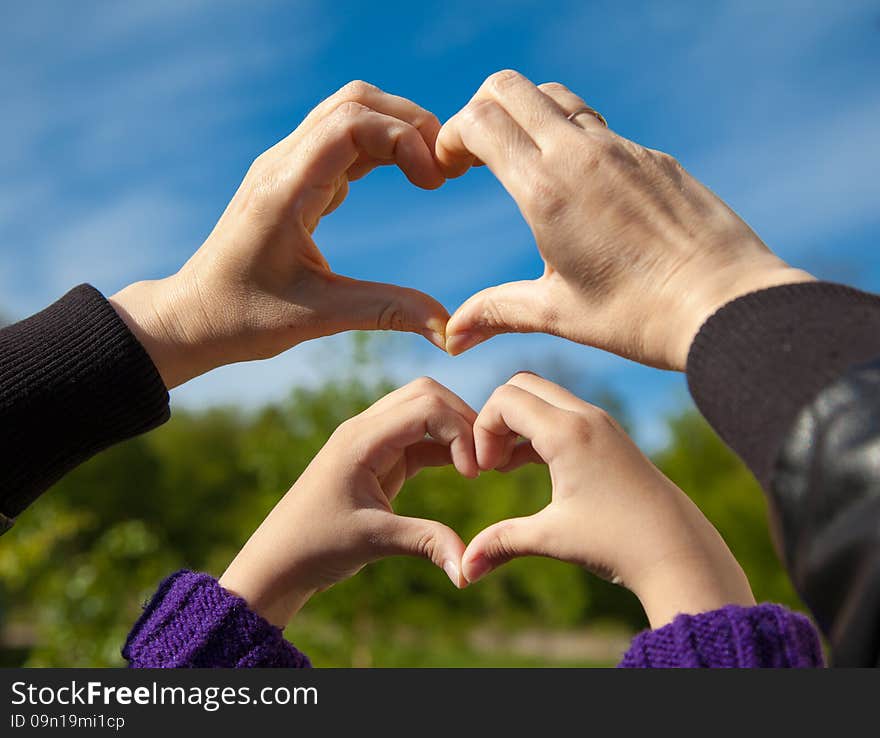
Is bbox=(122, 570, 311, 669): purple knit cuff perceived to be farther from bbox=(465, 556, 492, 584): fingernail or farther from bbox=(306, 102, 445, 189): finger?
bbox=(306, 102, 445, 189): finger

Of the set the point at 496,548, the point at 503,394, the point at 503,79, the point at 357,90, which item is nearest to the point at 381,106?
the point at 357,90

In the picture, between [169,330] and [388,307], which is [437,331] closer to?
[388,307]

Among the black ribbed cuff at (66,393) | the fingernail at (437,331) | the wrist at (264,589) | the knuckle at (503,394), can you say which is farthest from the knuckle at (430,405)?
the black ribbed cuff at (66,393)

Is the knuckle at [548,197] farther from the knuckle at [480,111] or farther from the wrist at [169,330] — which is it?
the wrist at [169,330]

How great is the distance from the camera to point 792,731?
1104 mm

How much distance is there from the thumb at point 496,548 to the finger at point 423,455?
0.27 m

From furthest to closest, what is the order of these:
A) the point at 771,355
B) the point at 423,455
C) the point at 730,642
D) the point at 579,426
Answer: the point at 423,455, the point at 579,426, the point at 730,642, the point at 771,355

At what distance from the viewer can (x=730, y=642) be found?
1.29m

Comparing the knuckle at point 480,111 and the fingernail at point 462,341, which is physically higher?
the knuckle at point 480,111

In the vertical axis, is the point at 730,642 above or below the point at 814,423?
below

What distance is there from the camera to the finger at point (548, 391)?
158 cm

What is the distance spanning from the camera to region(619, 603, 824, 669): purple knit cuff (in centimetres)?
128

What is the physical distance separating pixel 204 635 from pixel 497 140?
3.40 feet

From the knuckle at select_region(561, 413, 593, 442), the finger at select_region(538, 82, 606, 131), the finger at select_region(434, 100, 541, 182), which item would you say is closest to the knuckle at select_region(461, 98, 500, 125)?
the finger at select_region(434, 100, 541, 182)
